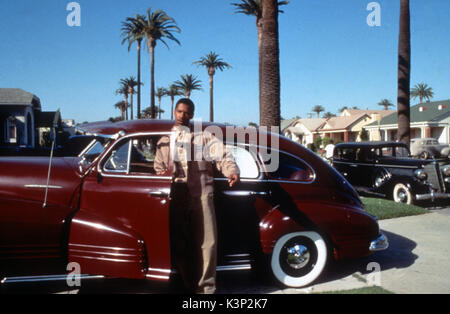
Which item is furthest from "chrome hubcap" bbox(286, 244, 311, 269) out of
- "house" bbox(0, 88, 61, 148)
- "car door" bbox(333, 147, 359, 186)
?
"house" bbox(0, 88, 61, 148)

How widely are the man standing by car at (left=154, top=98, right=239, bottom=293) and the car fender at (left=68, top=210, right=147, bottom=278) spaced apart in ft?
1.33

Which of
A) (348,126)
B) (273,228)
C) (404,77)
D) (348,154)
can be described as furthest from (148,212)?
(348,126)

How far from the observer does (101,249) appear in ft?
10.1

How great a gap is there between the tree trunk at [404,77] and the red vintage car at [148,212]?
10841 mm

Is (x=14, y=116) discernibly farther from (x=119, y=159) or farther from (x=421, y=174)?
(x=421, y=174)

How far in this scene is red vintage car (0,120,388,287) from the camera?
10.2ft

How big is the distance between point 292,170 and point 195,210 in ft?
4.31

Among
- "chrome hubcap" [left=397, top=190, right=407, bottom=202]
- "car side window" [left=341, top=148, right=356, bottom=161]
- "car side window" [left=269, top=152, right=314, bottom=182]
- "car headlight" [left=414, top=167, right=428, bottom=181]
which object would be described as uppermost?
"car side window" [left=341, top=148, right=356, bottom=161]

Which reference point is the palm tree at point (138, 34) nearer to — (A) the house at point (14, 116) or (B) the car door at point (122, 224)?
(A) the house at point (14, 116)

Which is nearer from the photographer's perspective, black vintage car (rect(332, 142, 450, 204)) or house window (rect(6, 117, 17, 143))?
black vintage car (rect(332, 142, 450, 204))

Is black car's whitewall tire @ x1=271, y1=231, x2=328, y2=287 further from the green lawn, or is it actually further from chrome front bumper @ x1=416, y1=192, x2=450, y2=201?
chrome front bumper @ x1=416, y1=192, x2=450, y2=201
